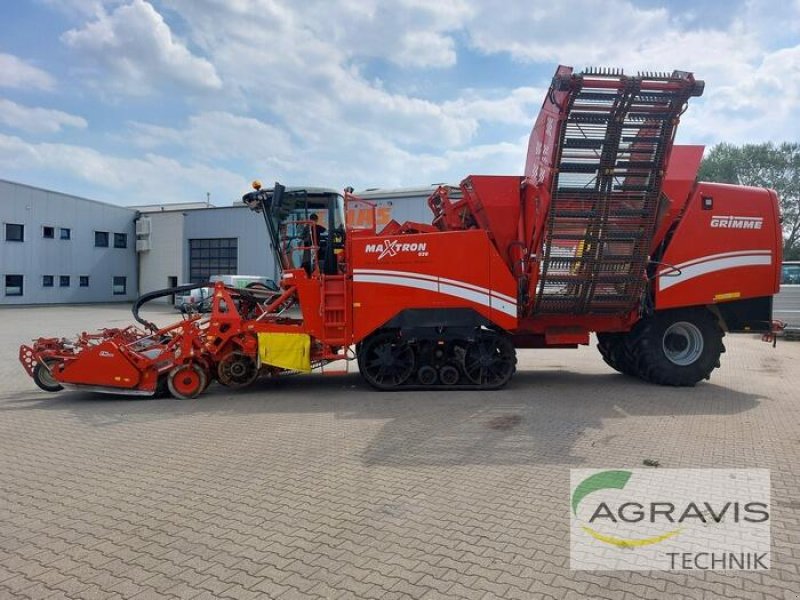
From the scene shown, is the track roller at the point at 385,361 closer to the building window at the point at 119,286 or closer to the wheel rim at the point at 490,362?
the wheel rim at the point at 490,362

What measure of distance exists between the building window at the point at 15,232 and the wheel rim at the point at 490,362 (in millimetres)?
35520

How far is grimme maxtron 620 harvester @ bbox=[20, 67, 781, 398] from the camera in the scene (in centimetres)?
776

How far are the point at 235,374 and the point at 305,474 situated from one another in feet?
12.7

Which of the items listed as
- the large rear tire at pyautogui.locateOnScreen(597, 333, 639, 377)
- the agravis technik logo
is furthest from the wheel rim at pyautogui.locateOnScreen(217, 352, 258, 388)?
the large rear tire at pyautogui.locateOnScreen(597, 333, 639, 377)

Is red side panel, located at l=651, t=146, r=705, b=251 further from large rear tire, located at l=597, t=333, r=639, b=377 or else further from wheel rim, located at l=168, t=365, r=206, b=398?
wheel rim, located at l=168, t=365, r=206, b=398

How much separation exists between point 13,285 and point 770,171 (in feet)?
184

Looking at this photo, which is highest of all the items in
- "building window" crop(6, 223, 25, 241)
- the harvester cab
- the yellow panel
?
"building window" crop(6, 223, 25, 241)

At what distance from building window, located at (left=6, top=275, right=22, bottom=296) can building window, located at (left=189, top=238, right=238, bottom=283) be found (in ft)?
32.5

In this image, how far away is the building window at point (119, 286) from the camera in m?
40.8

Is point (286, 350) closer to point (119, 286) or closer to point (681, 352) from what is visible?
point (681, 352)

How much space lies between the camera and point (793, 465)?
190 inches

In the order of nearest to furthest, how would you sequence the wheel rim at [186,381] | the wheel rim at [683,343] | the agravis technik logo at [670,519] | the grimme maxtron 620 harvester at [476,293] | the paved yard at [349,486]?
the paved yard at [349,486], the agravis technik logo at [670,519], the grimme maxtron 620 harvester at [476,293], the wheel rim at [186,381], the wheel rim at [683,343]

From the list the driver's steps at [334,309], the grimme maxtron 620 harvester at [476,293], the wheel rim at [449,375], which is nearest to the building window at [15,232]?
the grimme maxtron 620 harvester at [476,293]

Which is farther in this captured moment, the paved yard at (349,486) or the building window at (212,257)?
the building window at (212,257)
